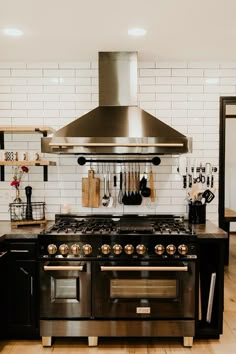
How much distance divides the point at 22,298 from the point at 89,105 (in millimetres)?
1932

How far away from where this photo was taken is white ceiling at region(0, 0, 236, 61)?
235 cm

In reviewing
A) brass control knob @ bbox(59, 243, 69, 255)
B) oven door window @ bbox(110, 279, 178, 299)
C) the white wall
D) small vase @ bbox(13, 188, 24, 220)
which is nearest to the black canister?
the white wall

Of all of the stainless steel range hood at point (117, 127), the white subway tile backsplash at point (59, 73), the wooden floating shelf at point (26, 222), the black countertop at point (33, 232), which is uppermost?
the white subway tile backsplash at point (59, 73)

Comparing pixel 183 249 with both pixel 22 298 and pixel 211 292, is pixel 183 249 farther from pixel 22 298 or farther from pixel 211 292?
pixel 22 298

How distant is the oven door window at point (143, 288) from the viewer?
285 cm

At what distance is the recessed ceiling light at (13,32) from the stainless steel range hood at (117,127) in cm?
76

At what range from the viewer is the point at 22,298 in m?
2.92

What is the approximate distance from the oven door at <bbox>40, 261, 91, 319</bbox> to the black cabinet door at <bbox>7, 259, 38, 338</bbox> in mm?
95

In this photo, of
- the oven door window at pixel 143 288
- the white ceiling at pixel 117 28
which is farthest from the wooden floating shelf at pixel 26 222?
the white ceiling at pixel 117 28

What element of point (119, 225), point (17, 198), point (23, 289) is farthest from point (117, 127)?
point (23, 289)

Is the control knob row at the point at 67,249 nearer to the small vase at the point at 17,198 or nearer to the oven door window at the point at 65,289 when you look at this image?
the oven door window at the point at 65,289

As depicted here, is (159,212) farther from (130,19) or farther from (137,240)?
(130,19)

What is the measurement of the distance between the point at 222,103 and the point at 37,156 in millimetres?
1927

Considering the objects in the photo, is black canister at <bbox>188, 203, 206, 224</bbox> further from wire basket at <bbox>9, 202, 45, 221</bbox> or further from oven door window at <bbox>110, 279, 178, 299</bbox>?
wire basket at <bbox>9, 202, 45, 221</bbox>
